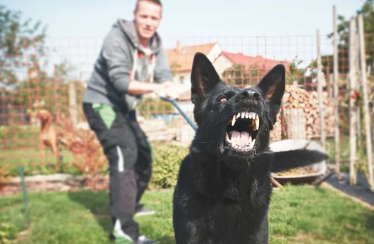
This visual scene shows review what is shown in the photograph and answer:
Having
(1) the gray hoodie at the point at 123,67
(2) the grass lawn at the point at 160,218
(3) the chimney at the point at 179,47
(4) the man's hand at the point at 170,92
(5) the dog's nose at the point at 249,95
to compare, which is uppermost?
(3) the chimney at the point at 179,47

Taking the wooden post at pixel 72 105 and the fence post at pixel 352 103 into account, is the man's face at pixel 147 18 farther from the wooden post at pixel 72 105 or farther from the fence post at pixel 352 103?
the wooden post at pixel 72 105

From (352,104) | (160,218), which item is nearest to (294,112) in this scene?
(160,218)

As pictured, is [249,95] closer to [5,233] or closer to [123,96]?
[123,96]

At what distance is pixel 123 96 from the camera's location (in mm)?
3355

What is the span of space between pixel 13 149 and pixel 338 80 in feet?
19.8

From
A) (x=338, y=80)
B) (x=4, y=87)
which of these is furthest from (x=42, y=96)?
(x=338, y=80)

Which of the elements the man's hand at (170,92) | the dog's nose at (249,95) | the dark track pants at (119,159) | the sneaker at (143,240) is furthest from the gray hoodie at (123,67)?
the dog's nose at (249,95)

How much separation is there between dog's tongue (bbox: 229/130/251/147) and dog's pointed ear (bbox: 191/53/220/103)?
324 millimetres

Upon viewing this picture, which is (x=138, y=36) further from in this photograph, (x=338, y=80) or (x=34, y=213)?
(x=338, y=80)

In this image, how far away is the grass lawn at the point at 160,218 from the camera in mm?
2506

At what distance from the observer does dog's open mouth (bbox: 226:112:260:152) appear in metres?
1.59

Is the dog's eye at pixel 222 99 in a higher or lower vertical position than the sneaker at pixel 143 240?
higher

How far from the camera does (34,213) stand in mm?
4398

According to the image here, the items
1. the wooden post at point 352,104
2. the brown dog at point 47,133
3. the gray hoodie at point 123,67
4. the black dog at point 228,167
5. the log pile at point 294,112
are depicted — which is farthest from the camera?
the brown dog at point 47,133
